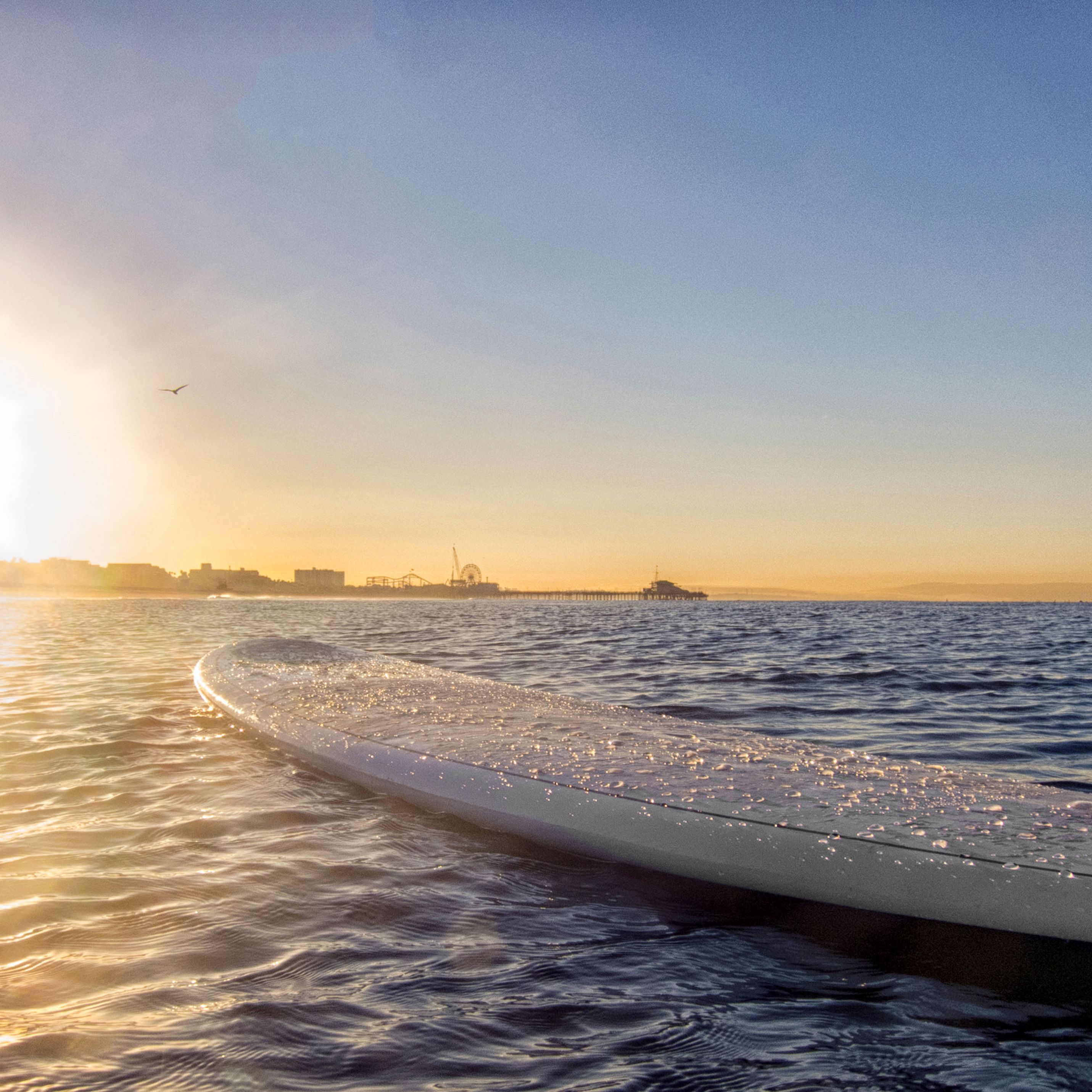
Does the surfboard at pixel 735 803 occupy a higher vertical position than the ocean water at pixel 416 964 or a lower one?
higher

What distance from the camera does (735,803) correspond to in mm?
3510

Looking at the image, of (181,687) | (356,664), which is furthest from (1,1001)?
(181,687)

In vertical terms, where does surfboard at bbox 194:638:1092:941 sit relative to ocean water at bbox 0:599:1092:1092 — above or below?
above

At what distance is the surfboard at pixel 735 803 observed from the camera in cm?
280

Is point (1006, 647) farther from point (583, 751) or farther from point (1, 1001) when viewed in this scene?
point (1, 1001)

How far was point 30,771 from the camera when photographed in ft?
17.4

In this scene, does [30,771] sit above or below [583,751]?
below

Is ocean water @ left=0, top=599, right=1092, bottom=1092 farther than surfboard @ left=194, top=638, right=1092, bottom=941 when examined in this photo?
No

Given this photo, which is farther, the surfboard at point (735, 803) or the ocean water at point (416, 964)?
the surfboard at point (735, 803)

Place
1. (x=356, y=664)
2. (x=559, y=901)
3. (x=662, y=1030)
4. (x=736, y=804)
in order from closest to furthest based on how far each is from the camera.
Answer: (x=662, y=1030)
(x=559, y=901)
(x=736, y=804)
(x=356, y=664)

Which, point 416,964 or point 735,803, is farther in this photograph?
point 735,803

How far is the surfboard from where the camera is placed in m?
2.80

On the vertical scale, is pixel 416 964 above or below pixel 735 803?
below

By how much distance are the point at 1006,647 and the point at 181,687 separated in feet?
61.9
